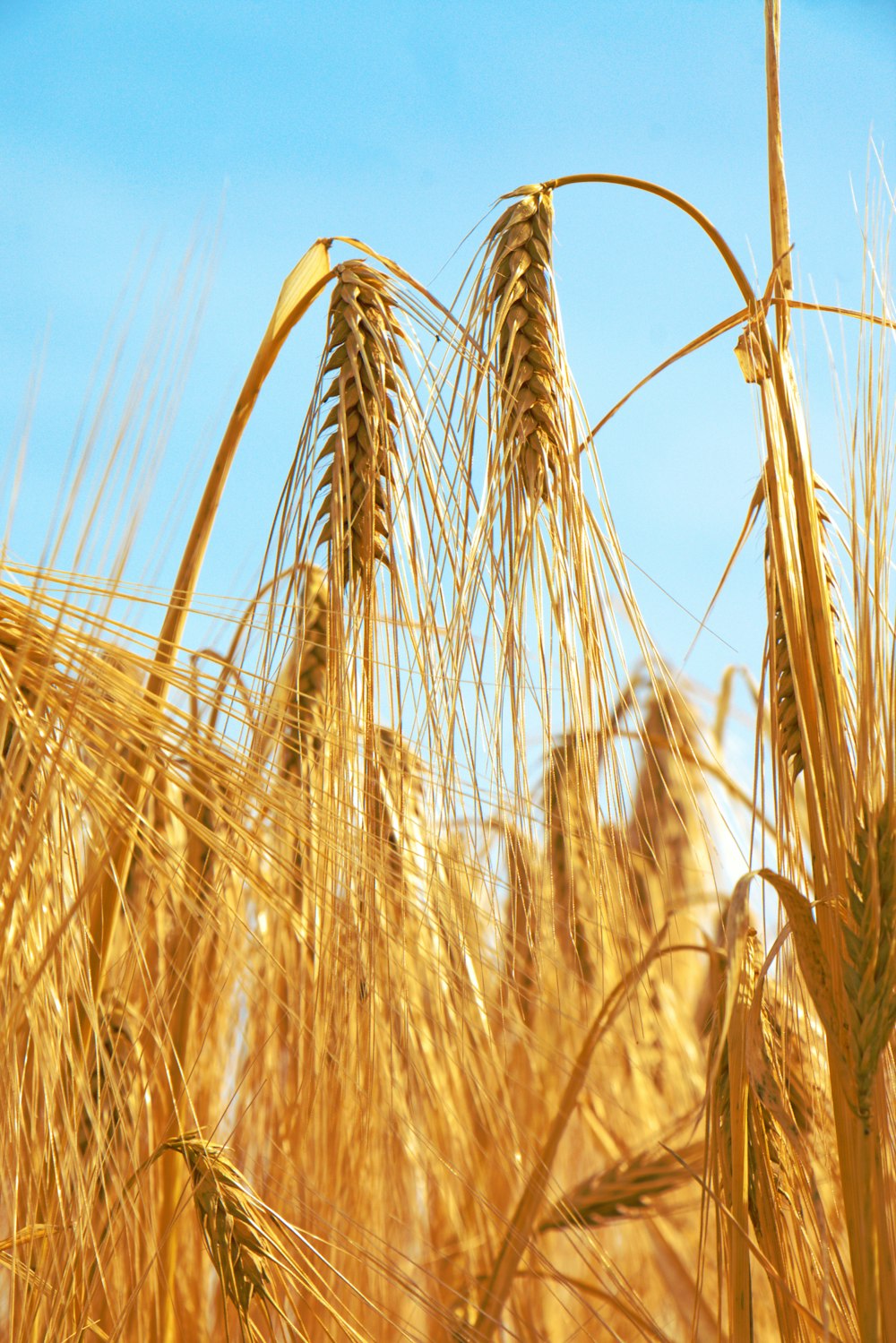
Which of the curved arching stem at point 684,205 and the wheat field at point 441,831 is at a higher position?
the curved arching stem at point 684,205

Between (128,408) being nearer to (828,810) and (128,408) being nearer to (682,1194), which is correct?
(828,810)

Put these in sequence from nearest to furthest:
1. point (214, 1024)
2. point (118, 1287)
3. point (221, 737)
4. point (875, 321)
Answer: point (221, 737) → point (875, 321) → point (118, 1287) → point (214, 1024)

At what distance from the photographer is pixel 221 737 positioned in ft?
1.75

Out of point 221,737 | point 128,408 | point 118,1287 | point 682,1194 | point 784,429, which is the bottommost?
point 118,1287

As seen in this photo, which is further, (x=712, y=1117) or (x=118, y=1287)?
(x=118, y=1287)

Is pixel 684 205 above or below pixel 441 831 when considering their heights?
above

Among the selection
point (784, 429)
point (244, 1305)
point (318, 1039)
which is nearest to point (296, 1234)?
point (244, 1305)

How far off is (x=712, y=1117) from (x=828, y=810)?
181 mm

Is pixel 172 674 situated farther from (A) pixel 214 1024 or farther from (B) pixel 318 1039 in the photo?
(A) pixel 214 1024

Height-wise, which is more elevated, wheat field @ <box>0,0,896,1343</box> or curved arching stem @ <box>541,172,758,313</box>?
curved arching stem @ <box>541,172,758,313</box>

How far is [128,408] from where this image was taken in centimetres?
55

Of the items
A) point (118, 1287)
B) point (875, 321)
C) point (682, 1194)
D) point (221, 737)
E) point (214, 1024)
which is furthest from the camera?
point (682, 1194)

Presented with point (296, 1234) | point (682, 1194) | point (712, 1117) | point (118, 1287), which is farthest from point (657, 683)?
point (682, 1194)

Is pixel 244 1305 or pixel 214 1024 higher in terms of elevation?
pixel 214 1024
